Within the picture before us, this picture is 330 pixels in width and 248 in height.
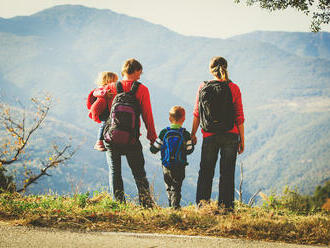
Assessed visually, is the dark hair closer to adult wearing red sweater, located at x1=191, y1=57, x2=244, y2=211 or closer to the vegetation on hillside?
adult wearing red sweater, located at x1=191, y1=57, x2=244, y2=211

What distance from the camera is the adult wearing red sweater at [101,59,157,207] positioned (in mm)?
4594

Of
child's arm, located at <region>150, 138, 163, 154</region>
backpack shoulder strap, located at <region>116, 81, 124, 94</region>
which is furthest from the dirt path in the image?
backpack shoulder strap, located at <region>116, 81, 124, 94</region>

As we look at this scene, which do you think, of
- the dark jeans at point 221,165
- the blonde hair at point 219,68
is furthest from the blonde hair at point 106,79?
the dark jeans at point 221,165

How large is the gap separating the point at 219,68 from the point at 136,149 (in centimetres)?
154

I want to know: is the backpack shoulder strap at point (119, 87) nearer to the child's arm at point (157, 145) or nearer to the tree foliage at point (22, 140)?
the child's arm at point (157, 145)

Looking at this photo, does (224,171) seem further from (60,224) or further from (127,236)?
(60,224)

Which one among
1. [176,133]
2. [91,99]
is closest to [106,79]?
[91,99]

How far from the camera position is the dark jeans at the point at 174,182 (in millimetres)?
4648

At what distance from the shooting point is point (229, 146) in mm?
4496

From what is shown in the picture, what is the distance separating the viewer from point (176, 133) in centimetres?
466

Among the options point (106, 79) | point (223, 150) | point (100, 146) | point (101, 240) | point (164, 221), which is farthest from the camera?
point (106, 79)

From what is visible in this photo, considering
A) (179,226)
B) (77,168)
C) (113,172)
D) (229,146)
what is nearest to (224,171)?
(229,146)

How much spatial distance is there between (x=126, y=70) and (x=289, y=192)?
141 inches

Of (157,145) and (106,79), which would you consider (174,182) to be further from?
(106,79)
